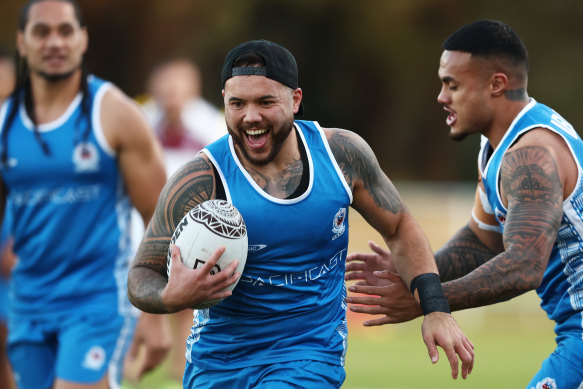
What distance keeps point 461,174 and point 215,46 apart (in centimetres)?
805

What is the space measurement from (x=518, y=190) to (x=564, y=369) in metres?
0.97

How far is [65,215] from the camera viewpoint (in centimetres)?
702

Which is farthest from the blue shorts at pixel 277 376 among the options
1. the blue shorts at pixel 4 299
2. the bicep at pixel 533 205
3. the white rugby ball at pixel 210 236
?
the blue shorts at pixel 4 299

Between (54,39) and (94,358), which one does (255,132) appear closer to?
(94,358)

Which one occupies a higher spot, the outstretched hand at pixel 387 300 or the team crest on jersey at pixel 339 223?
the team crest on jersey at pixel 339 223

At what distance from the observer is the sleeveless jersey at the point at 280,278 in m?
5.39

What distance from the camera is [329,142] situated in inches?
224

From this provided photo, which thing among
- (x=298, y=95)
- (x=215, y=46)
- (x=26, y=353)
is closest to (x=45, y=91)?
(x=26, y=353)

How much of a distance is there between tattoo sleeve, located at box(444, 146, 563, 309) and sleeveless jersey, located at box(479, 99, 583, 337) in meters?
0.15

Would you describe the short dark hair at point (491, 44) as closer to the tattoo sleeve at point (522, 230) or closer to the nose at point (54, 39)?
the tattoo sleeve at point (522, 230)

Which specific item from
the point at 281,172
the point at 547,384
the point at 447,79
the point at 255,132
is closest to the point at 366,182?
the point at 281,172

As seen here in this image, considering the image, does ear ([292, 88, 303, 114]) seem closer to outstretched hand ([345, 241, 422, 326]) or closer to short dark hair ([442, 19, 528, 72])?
outstretched hand ([345, 241, 422, 326])

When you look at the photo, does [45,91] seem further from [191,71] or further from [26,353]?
[191,71]

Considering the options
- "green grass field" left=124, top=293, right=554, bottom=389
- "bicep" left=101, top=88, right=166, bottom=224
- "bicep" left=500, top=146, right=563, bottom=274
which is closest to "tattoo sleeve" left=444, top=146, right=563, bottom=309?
"bicep" left=500, top=146, right=563, bottom=274
